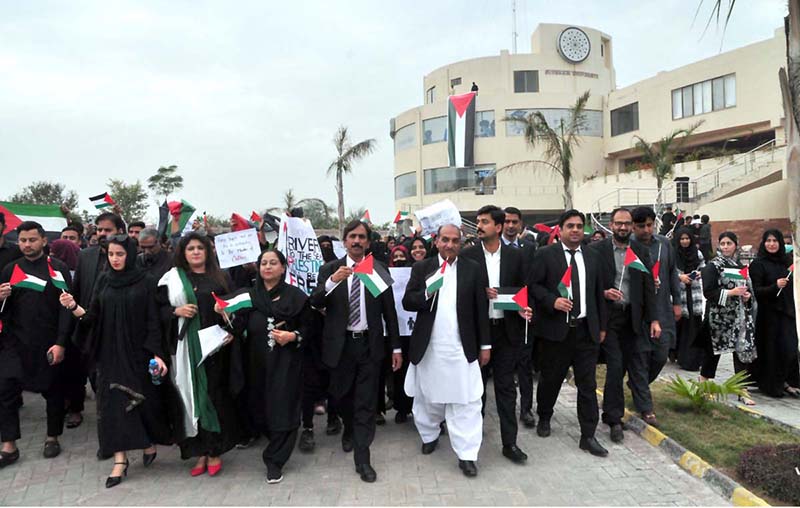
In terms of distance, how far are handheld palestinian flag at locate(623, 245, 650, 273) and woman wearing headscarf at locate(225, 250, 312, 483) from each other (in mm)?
2989

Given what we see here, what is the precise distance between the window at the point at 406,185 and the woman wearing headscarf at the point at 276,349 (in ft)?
126

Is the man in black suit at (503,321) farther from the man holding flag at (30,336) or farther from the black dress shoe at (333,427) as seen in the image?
the man holding flag at (30,336)

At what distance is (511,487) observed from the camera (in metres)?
4.32

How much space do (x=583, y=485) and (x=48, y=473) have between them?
4323mm

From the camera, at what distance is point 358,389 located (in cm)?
470

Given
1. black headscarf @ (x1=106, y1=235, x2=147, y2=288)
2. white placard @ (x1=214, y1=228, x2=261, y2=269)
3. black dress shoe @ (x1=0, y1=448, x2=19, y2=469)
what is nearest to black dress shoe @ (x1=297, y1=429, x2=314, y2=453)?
white placard @ (x1=214, y1=228, x2=261, y2=269)

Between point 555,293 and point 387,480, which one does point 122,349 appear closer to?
point 387,480

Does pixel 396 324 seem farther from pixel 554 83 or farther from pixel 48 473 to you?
pixel 554 83

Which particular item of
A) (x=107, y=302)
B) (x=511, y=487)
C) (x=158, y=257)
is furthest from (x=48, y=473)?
(x=511, y=487)

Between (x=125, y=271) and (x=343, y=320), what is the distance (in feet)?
5.92

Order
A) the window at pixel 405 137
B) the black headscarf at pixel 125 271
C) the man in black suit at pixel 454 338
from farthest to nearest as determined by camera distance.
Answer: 1. the window at pixel 405 137
2. the man in black suit at pixel 454 338
3. the black headscarf at pixel 125 271

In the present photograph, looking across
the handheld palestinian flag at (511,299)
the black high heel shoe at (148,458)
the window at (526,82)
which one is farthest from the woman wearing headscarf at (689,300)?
→ the window at (526,82)

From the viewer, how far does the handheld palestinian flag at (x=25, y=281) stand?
4.80 meters

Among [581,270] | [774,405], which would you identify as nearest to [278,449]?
[581,270]
